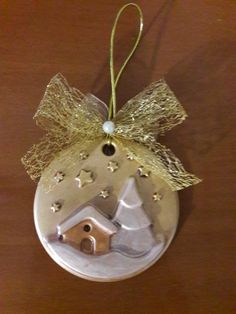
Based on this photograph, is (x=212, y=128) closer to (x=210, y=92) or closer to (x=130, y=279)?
(x=210, y=92)

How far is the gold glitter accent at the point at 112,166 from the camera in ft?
2.07

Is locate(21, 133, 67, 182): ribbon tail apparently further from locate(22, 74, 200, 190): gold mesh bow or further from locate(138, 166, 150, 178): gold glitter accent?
locate(138, 166, 150, 178): gold glitter accent

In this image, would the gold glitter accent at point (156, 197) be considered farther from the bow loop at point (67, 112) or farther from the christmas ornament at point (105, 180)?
the bow loop at point (67, 112)

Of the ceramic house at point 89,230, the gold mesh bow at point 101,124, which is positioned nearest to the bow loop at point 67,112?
the gold mesh bow at point 101,124

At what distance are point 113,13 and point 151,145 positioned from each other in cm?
19

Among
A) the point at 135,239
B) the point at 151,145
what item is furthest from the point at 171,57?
the point at 135,239

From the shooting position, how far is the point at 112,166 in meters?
0.63

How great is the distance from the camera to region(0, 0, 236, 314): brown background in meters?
0.64

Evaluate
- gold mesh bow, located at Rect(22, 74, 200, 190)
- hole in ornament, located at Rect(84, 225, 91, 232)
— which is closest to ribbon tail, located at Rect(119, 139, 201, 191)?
gold mesh bow, located at Rect(22, 74, 200, 190)

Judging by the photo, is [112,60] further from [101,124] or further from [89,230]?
[89,230]

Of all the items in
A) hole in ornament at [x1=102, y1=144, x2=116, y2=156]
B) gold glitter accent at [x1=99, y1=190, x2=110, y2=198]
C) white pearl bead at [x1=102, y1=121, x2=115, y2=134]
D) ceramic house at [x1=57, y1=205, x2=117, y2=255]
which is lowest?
ceramic house at [x1=57, y1=205, x2=117, y2=255]

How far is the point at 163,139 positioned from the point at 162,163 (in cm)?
5

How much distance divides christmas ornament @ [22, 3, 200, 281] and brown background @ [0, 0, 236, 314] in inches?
1.1

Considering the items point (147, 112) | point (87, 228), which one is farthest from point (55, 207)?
point (147, 112)
